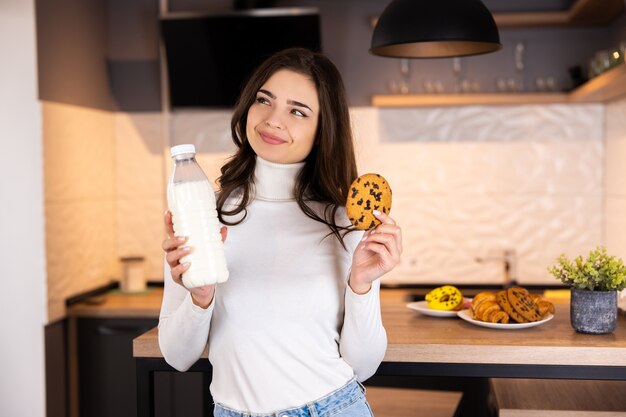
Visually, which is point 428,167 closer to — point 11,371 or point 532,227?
point 532,227

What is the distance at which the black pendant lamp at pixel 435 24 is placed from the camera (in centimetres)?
204

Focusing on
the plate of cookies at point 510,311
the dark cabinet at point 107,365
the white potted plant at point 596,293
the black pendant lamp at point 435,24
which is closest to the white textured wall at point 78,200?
the dark cabinet at point 107,365

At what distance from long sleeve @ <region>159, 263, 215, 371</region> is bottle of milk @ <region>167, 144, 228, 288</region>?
130 millimetres

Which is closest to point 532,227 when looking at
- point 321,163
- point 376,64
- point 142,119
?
point 376,64

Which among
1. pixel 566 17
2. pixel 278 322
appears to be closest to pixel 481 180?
pixel 566 17

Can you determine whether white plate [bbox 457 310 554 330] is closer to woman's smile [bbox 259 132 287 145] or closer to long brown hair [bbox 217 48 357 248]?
long brown hair [bbox 217 48 357 248]

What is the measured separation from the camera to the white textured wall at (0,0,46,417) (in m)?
3.00

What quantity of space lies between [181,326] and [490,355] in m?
0.78

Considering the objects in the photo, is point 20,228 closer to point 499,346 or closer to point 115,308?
point 115,308

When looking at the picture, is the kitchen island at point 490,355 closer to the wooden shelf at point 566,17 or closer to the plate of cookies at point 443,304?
the plate of cookies at point 443,304

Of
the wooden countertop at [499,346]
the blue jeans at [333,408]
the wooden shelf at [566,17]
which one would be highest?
the wooden shelf at [566,17]

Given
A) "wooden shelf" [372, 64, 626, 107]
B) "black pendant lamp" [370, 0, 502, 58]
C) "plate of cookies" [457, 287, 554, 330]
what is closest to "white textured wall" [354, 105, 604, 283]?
"wooden shelf" [372, 64, 626, 107]

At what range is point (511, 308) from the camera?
201 cm

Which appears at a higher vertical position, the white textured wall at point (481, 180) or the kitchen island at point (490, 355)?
the white textured wall at point (481, 180)
